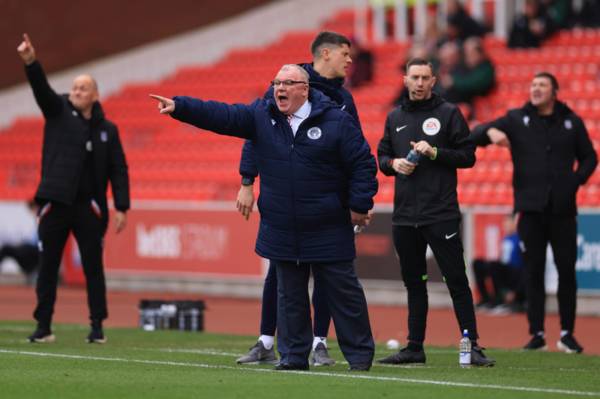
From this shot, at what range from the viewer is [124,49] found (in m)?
32.2

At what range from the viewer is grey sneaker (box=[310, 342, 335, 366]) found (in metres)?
10.7

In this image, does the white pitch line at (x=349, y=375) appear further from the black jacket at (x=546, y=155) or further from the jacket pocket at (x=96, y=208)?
the black jacket at (x=546, y=155)

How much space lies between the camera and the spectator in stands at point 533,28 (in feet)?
83.8

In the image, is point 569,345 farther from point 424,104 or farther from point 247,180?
point 247,180

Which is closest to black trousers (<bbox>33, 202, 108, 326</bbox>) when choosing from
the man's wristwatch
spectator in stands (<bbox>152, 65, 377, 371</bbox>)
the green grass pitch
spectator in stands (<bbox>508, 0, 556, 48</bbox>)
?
the green grass pitch

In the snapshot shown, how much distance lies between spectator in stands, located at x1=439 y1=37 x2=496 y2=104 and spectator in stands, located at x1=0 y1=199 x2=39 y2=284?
709 centimetres

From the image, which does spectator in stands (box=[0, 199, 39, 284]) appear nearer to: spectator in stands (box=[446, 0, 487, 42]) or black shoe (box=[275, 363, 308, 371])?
spectator in stands (box=[446, 0, 487, 42])

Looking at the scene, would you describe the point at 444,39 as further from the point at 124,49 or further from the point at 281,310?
the point at 281,310

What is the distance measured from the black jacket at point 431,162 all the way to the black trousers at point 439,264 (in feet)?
0.30

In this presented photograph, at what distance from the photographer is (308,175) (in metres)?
9.79

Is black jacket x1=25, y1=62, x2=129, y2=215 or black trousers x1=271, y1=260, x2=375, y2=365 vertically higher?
black jacket x1=25, y1=62, x2=129, y2=215

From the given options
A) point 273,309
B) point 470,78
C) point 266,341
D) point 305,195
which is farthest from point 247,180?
→ point 470,78

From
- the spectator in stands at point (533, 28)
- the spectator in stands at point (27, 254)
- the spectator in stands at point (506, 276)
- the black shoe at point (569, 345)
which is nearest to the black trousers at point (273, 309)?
the black shoe at point (569, 345)

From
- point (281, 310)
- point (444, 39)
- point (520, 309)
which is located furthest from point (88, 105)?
point (444, 39)
